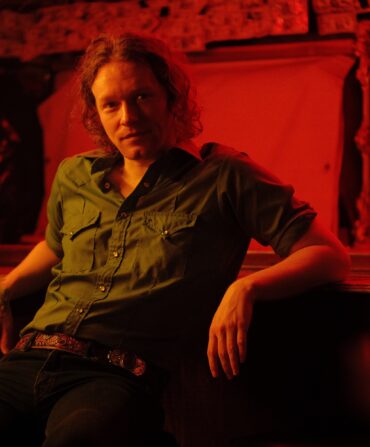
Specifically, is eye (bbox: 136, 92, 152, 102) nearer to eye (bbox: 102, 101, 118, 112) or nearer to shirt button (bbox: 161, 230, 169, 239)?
eye (bbox: 102, 101, 118, 112)

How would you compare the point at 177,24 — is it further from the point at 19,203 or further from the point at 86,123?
the point at 86,123

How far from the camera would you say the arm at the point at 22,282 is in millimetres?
1841

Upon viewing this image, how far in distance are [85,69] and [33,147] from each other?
183 cm

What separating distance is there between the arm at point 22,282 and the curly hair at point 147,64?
13.8 inches

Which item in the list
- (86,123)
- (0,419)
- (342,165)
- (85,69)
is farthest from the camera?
(342,165)

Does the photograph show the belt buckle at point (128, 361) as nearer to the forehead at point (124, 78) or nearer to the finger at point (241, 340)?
the finger at point (241, 340)

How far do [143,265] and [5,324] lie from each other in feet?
1.58

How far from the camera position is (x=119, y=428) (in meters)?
1.38

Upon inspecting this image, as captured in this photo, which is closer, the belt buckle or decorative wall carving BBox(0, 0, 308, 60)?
the belt buckle

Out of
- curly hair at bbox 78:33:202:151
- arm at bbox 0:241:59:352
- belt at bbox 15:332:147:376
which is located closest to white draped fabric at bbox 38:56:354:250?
curly hair at bbox 78:33:202:151

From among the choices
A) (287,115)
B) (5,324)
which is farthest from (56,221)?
(287,115)

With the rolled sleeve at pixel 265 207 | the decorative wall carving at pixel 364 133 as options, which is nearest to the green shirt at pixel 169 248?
the rolled sleeve at pixel 265 207

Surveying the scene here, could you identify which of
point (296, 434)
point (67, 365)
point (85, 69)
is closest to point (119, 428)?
point (67, 365)

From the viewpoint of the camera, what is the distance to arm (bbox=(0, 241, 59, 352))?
1841 mm
